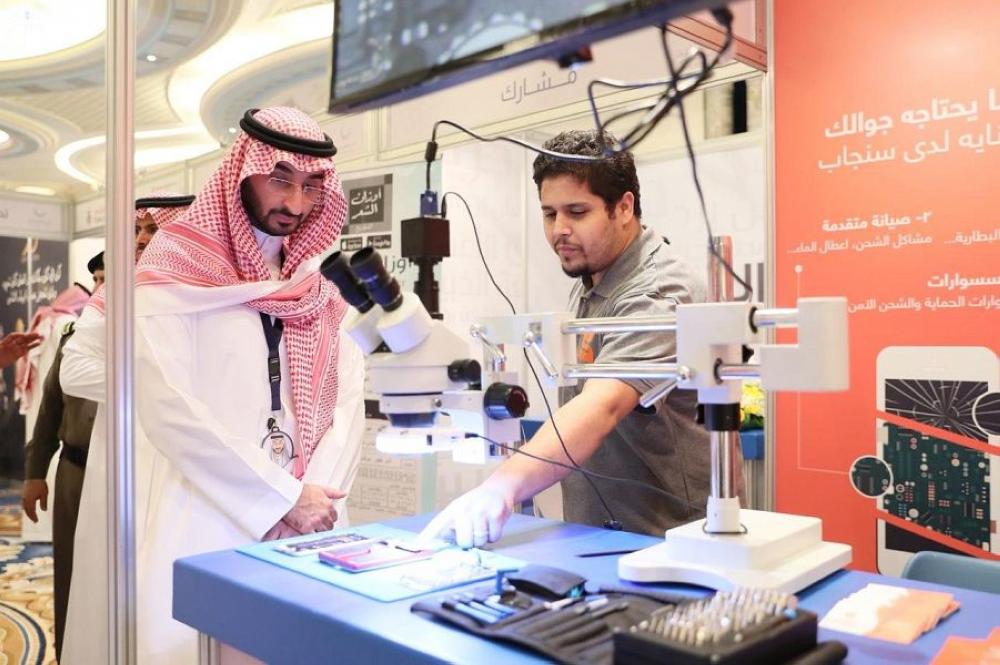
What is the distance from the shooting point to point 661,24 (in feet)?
2.84

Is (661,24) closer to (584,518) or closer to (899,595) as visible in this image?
(899,595)

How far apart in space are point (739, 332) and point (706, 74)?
377 mm

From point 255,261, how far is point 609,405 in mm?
966

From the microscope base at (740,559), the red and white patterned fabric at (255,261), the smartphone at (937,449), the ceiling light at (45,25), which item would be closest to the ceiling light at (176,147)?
the red and white patterned fabric at (255,261)

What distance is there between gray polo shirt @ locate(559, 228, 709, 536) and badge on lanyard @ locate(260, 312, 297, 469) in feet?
2.25

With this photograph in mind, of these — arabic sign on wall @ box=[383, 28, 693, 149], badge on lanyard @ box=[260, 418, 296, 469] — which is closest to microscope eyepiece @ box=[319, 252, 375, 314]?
badge on lanyard @ box=[260, 418, 296, 469]

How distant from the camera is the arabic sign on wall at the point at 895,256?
2.45m

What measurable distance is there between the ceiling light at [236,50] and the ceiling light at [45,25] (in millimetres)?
788

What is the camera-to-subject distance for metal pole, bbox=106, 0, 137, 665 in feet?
5.65

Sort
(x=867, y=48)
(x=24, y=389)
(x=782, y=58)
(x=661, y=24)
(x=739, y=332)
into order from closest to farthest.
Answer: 1. (x=661, y=24)
2. (x=739, y=332)
3. (x=24, y=389)
4. (x=867, y=48)
5. (x=782, y=58)

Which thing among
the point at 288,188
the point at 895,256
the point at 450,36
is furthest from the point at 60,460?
the point at 895,256

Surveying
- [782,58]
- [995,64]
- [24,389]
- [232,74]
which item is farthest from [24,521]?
[995,64]

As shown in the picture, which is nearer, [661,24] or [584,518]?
[661,24]

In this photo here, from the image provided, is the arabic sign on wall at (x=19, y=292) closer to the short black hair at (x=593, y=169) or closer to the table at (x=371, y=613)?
the table at (x=371, y=613)
